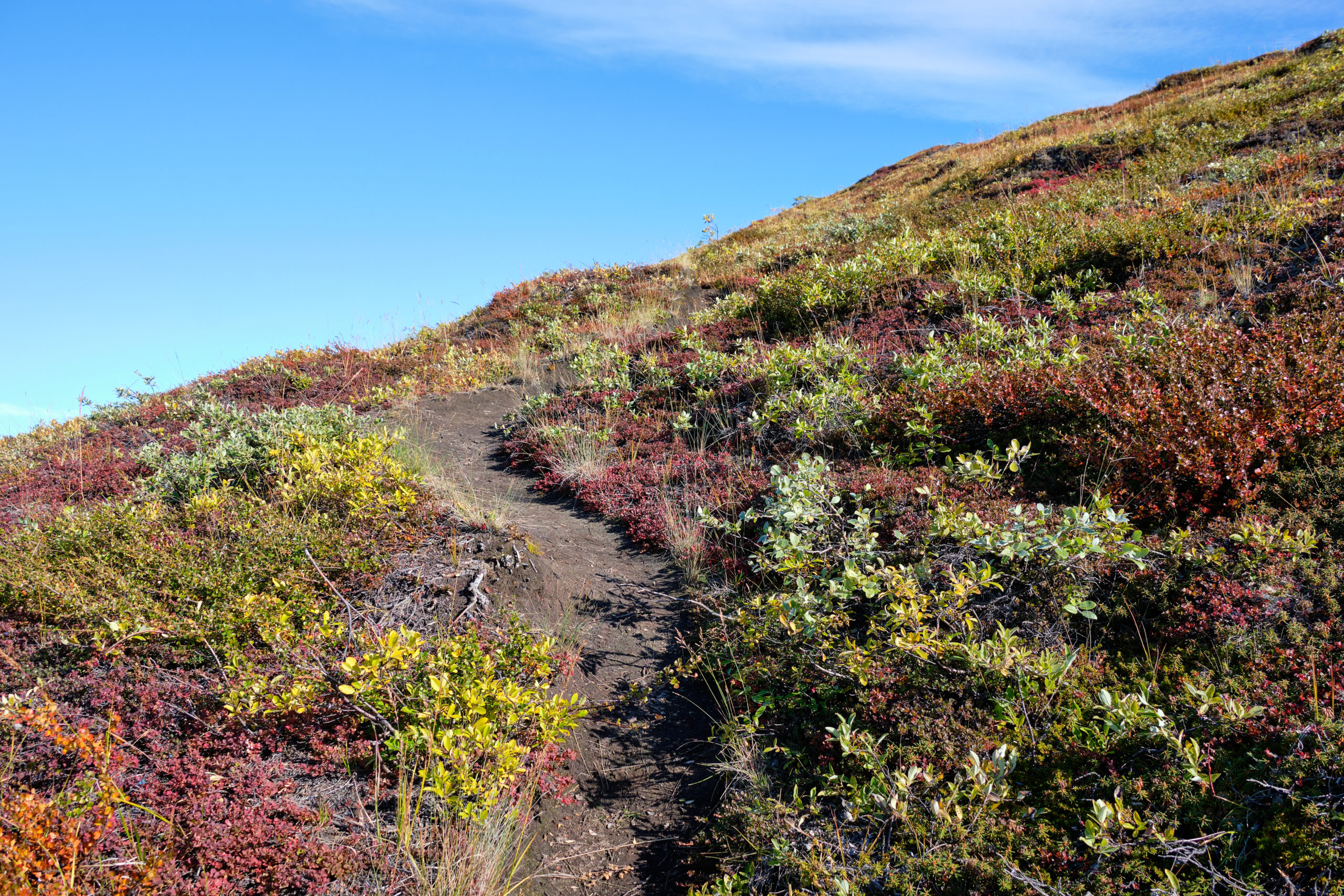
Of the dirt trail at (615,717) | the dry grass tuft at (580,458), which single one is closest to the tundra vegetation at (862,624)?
the dry grass tuft at (580,458)

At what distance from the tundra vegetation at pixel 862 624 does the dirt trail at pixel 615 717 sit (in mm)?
266

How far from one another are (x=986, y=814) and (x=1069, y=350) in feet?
14.6

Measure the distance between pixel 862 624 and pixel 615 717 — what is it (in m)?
1.86

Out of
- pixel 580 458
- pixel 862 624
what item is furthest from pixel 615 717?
pixel 580 458

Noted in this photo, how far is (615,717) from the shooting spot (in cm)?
449

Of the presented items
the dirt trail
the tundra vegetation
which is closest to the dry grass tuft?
the tundra vegetation

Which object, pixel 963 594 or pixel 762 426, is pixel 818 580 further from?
pixel 762 426

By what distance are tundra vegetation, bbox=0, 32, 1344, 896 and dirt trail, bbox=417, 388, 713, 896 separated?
0.27 meters

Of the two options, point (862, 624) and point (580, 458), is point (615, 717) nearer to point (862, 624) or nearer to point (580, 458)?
point (862, 624)

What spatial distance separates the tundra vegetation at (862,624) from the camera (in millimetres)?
2881

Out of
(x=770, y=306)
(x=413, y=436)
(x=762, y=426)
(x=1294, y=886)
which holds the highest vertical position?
(x=770, y=306)

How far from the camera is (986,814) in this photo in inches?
118

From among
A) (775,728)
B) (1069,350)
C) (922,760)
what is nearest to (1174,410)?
(1069,350)

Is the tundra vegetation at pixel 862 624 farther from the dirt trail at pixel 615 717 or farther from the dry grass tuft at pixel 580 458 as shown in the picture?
the dirt trail at pixel 615 717
